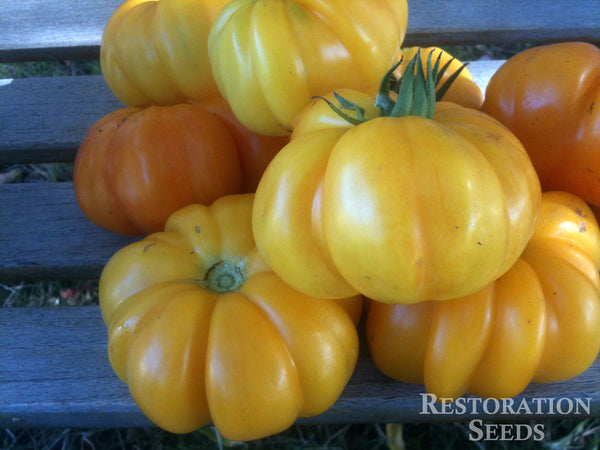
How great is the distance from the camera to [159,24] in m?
1.19

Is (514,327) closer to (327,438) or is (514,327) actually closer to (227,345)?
(227,345)

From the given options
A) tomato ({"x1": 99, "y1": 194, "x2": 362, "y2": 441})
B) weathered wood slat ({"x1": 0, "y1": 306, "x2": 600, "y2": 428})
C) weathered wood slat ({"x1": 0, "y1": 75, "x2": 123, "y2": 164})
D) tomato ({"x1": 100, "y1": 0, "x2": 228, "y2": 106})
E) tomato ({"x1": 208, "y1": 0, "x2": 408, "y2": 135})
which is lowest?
weathered wood slat ({"x1": 0, "y1": 306, "x2": 600, "y2": 428})

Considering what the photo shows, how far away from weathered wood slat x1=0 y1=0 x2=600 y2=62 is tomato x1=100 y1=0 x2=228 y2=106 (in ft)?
1.31

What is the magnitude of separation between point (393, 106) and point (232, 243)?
0.38 meters

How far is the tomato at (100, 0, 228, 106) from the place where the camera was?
118 cm

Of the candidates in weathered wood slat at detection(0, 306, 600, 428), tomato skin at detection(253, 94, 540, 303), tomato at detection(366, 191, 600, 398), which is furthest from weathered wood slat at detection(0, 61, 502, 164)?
tomato skin at detection(253, 94, 540, 303)

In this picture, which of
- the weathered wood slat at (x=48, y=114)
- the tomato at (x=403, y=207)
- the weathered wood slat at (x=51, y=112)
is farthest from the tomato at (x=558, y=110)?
the weathered wood slat at (x=48, y=114)

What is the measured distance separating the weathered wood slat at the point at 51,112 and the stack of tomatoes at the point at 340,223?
0.42 meters

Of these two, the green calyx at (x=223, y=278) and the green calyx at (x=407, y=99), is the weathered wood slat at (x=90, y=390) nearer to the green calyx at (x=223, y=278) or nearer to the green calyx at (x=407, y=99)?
the green calyx at (x=223, y=278)

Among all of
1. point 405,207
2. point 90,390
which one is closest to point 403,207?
point 405,207

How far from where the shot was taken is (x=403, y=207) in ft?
2.23

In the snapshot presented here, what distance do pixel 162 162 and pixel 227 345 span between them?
1.50 ft

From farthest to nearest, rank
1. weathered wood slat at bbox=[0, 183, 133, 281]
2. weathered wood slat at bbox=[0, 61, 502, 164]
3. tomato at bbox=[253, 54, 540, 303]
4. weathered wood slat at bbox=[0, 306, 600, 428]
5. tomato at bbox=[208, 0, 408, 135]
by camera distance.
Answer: weathered wood slat at bbox=[0, 61, 502, 164]
weathered wood slat at bbox=[0, 183, 133, 281]
weathered wood slat at bbox=[0, 306, 600, 428]
tomato at bbox=[208, 0, 408, 135]
tomato at bbox=[253, 54, 540, 303]

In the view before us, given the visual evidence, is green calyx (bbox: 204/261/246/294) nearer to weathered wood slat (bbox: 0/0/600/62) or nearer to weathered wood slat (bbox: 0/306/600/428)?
weathered wood slat (bbox: 0/306/600/428)
